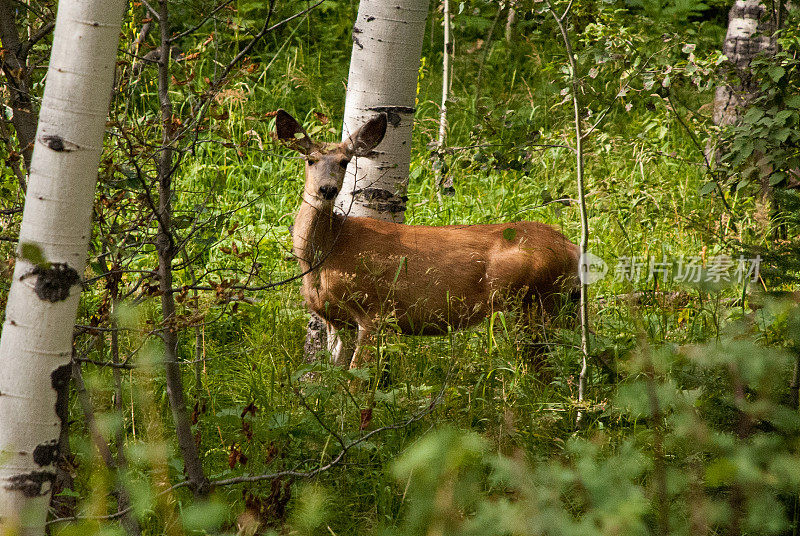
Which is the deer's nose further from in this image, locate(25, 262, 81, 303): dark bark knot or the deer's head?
locate(25, 262, 81, 303): dark bark knot

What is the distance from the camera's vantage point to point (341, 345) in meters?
4.64

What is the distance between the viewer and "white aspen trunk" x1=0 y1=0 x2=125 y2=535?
181 cm

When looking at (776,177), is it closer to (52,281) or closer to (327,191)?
(327,191)

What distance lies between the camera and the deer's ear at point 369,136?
4.19 meters

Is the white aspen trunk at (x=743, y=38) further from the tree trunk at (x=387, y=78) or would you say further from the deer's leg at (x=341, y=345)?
the deer's leg at (x=341, y=345)

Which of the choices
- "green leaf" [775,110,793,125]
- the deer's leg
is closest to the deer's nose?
the deer's leg

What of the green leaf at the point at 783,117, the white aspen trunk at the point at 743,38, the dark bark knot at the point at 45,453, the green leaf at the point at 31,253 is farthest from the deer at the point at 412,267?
the white aspen trunk at the point at 743,38

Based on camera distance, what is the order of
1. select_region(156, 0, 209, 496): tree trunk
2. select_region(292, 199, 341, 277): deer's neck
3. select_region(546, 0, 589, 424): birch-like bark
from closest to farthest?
select_region(156, 0, 209, 496): tree trunk, select_region(546, 0, 589, 424): birch-like bark, select_region(292, 199, 341, 277): deer's neck

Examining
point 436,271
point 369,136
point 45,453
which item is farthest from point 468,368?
point 45,453

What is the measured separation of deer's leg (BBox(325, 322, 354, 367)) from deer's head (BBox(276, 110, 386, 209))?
27.5 inches

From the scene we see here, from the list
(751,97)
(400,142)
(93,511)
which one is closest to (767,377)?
(93,511)

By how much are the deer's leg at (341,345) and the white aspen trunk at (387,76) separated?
67cm

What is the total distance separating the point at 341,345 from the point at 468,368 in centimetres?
121

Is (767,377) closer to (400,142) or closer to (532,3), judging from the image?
(532,3)
